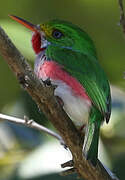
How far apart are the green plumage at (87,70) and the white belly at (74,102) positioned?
4cm

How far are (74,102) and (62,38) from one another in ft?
1.72

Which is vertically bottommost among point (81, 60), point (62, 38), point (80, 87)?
point (80, 87)

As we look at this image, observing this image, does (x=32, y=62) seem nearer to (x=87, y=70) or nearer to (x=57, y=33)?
(x=57, y=33)

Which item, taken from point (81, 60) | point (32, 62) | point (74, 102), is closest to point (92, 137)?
point (74, 102)

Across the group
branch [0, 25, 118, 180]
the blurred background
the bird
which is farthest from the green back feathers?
the blurred background

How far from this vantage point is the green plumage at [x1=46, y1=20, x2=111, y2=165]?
9.27 ft

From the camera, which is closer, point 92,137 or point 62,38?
point 92,137

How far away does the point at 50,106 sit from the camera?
260 centimetres

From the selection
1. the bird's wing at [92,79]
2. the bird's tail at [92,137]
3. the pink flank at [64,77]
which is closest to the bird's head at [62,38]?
the bird's wing at [92,79]

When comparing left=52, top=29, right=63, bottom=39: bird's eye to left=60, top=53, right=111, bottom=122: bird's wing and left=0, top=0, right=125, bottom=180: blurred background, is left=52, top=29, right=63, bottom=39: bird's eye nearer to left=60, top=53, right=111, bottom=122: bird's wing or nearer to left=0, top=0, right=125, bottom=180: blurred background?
left=60, top=53, right=111, bottom=122: bird's wing

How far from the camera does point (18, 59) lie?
2.46m

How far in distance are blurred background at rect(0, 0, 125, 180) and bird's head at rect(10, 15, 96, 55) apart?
0.63m

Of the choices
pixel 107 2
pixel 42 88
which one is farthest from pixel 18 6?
pixel 42 88

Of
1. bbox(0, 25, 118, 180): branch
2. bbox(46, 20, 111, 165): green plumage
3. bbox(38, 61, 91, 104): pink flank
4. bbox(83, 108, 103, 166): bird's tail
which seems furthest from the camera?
bbox(38, 61, 91, 104): pink flank
